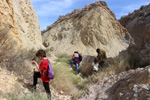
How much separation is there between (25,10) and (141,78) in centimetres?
905

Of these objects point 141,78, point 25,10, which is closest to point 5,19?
point 25,10

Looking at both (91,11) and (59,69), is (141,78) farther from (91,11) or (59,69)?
(91,11)

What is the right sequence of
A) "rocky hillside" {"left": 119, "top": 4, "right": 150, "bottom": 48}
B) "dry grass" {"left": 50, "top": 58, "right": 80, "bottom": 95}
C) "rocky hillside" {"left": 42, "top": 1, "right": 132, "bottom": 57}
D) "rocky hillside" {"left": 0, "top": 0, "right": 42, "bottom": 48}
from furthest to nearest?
"rocky hillside" {"left": 42, "top": 1, "right": 132, "bottom": 57}, "rocky hillside" {"left": 119, "top": 4, "right": 150, "bottom": 48}, "rocky hillside" {"left": 0, "top": 0, "right": 42, "bottom": 48}, "dry grass" {"left": 50, "top": 58, "right": 80, "bottom": 95}

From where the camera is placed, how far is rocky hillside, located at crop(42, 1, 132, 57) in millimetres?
20378

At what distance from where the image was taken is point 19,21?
9227 mm

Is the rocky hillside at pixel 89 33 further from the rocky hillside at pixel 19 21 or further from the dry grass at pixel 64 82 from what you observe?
the dry grass at pixel 64 82

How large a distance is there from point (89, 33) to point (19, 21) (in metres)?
12.8

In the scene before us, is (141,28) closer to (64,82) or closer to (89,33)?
(89,33)

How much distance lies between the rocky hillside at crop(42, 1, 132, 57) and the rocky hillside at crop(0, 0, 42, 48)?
8.69 meters

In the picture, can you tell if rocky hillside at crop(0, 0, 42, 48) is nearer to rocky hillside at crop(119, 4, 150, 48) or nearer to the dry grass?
the dry grass

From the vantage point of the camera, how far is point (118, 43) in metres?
21.9

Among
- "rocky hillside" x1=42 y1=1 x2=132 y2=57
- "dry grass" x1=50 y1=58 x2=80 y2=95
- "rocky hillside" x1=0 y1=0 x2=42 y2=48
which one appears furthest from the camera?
"rocky hillside" x1=42 y1=1 x2=132 y2=57

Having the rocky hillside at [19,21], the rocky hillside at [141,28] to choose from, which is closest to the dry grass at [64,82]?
the rocky hillside at [19,21]

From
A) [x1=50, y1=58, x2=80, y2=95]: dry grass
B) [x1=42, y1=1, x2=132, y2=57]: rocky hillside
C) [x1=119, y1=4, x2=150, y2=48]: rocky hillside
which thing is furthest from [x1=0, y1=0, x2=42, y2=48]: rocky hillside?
[x1=42, y1=1, x2=132, y2=57]: rocky hillside
